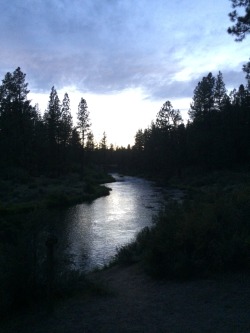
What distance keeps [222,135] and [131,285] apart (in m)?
48.9

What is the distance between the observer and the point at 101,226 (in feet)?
81.9

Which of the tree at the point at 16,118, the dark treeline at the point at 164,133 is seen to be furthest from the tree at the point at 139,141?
the tree at the point at 16,118

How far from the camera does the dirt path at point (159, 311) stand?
6.18m

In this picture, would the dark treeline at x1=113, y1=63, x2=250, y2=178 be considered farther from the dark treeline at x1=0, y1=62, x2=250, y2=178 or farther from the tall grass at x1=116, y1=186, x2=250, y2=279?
the tall grass at x1=116, y1=186, x2=250, y2=279

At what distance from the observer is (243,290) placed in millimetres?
7508

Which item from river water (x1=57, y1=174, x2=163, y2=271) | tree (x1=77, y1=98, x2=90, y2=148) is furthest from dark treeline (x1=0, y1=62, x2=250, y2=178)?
river water (x1=57, y1=174, x2=163, y2=271)

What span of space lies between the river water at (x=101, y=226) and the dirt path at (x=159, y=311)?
1.87 metres

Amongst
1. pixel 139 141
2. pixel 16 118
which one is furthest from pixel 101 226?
pixel 139 141

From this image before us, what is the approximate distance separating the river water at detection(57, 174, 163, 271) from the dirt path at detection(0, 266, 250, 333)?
6.12 feet

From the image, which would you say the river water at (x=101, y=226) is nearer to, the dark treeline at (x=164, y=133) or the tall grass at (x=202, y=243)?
the tall grass at (x=202, y=243)

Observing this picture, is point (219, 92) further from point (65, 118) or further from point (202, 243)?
point (202, 243)

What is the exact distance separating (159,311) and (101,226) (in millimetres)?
18154

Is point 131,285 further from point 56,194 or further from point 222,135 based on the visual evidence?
point 222,135

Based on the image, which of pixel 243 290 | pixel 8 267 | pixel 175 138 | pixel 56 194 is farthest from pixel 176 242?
pixel 175 138
